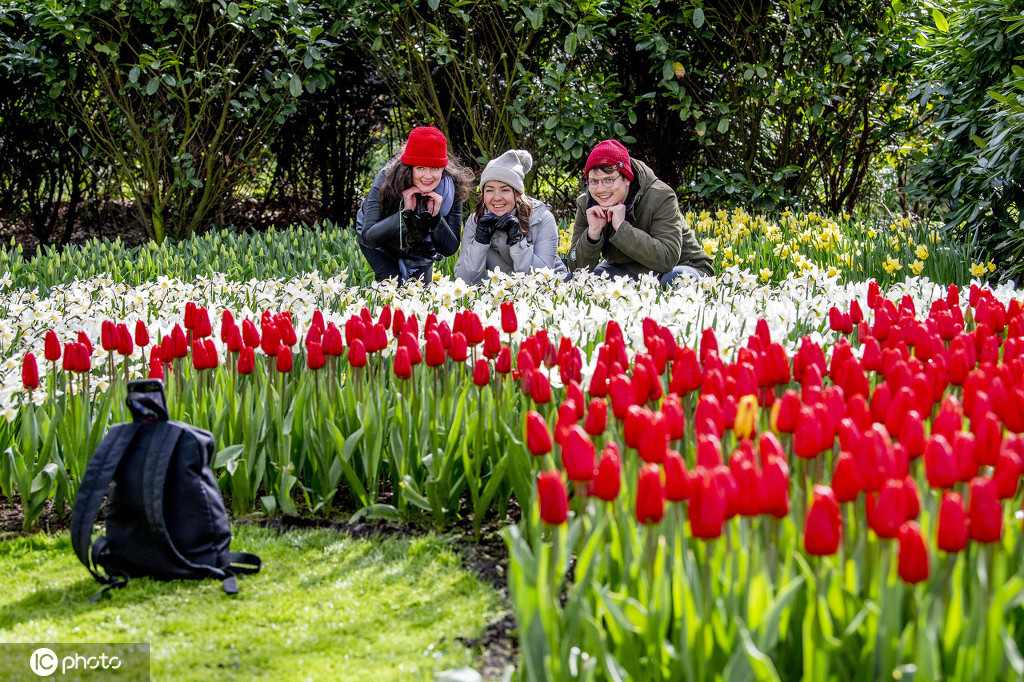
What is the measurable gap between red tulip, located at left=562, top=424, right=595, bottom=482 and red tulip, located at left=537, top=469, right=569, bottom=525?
0.26ft

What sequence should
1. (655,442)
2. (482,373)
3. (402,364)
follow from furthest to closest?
(402,364) → (482,373) → (655,442)

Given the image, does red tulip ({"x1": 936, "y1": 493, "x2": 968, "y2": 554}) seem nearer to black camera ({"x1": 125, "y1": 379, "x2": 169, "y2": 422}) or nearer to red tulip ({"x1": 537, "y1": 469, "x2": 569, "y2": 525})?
red tulip ({"x1": 537, "y1": 469, "x2": 569, "y2": 525})

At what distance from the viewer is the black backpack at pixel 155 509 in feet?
7.54

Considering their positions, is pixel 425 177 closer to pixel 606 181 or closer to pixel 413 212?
pixel 413 212

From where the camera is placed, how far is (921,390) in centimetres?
199

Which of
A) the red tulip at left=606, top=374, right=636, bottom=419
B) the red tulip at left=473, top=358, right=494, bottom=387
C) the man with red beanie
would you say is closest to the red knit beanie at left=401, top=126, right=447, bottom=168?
the man with red beanie

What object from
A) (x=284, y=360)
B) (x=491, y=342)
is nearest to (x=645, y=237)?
(x=491, y=342)

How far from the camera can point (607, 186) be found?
5.50 m

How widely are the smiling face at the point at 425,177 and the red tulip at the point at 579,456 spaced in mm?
4142

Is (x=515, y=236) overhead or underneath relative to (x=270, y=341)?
overhead

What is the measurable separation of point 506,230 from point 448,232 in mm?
361

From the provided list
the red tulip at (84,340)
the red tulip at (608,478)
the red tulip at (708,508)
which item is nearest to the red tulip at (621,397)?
the red tulip at (608,478)

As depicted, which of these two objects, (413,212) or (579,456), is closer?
(579,456)

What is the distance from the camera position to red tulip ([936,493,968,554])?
1.41m
